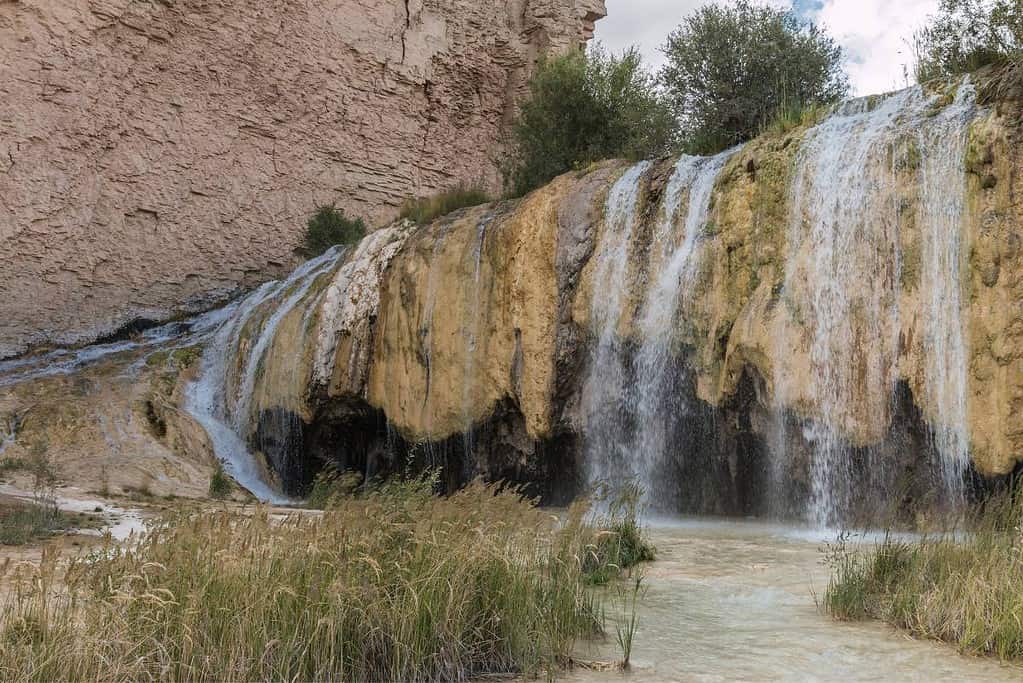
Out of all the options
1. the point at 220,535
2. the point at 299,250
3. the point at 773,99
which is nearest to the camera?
the point at 220,535

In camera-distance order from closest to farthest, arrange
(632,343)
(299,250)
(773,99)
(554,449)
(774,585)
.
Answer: (774,585) < (632,343) < (554,449) < (773,99) < (299,250)

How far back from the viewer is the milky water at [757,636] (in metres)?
4.11

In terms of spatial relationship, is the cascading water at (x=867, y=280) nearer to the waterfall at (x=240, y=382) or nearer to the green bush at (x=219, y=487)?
the green bush at (x=219, y=487)

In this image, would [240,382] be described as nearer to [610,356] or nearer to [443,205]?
[443,205]

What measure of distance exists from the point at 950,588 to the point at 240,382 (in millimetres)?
13459

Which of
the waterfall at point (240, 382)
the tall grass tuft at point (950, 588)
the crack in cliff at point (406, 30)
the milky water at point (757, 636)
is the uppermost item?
the crack in cliff at point (406, 30)

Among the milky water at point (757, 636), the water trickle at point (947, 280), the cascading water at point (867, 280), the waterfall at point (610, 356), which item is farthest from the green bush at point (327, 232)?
the milky water at point (757, 636)

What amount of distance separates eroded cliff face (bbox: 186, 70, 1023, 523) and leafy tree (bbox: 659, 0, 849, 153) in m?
7.16

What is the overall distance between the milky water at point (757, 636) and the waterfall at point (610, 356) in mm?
4225

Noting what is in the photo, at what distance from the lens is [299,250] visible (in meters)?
22.8

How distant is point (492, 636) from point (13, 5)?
1933 cm

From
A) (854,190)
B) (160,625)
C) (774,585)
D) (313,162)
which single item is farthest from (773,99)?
(160,625)

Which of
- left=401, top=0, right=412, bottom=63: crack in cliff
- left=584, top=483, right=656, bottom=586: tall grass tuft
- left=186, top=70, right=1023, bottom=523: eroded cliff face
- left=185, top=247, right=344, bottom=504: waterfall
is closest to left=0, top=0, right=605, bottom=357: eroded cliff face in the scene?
left=401, top=0, right=412, bottom=63: crack in cliff

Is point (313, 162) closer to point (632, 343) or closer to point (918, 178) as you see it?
point (632, 343)
